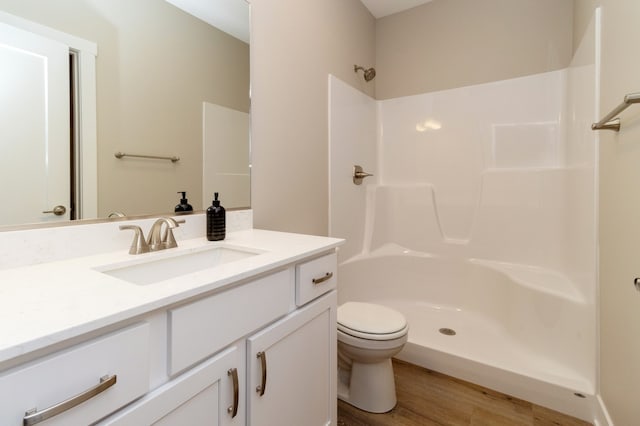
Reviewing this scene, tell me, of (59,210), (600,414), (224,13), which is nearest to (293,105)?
(224,13)

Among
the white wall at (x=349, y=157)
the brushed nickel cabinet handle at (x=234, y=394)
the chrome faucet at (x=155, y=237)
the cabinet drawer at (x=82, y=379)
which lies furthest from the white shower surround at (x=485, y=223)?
the cabinet drawer at (x=82, y=379)

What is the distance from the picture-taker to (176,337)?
0.63 metres

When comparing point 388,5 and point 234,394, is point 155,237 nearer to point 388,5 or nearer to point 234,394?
point 234,394

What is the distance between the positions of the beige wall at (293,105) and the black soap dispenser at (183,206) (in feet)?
1.09

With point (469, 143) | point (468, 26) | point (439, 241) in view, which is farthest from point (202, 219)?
point (468, 26)

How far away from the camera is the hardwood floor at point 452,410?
55.4 inches

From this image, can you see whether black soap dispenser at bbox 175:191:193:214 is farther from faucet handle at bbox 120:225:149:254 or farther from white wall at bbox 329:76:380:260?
→ white wall at bbox 329:76:380:260

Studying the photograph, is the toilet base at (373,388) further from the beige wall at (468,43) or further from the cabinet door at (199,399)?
the beige wall at (468,43)

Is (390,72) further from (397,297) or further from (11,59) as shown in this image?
(11,59)

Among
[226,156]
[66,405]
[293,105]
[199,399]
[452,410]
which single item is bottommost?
[452,410]

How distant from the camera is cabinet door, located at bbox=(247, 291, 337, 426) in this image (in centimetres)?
85

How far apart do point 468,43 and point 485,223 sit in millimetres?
1381

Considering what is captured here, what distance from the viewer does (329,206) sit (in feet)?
6.78

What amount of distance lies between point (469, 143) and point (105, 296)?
245 cm
